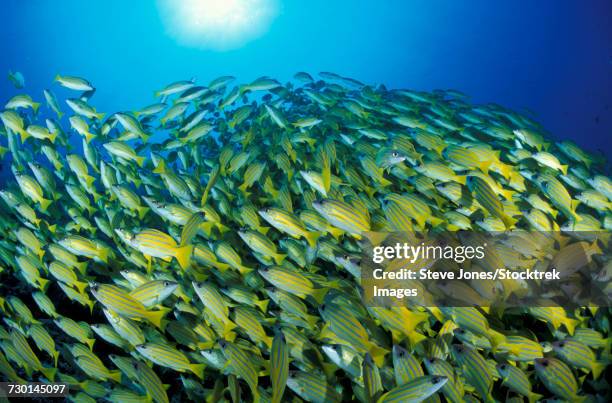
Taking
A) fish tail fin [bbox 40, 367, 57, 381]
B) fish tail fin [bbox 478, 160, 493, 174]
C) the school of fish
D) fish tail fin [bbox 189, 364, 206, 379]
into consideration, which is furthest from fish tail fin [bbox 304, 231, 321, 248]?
fish tail fin [bbox 40, 367, 57, 381]

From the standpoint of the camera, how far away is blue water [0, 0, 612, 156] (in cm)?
4228

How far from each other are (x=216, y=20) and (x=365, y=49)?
22273 millimetres

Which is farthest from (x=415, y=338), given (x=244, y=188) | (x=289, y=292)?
(x=244, y=188)

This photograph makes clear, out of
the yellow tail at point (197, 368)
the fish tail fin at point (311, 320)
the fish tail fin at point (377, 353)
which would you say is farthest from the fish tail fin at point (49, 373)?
the fish tail fin at point (377, 353)

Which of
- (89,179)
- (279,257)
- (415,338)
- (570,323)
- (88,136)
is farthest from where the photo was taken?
(88,136)

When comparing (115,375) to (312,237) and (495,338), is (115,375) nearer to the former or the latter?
(312,237)

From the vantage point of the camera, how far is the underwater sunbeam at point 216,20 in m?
49.3

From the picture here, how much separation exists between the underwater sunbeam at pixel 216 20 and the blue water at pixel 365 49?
1301mm

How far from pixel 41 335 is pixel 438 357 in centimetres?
342

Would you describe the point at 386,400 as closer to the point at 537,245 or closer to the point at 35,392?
the point at 537,245

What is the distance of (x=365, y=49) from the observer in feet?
182

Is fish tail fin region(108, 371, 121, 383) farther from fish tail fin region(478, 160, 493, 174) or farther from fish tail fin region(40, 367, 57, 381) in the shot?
Result: fish tail fin region(478, 160, 493, 174)

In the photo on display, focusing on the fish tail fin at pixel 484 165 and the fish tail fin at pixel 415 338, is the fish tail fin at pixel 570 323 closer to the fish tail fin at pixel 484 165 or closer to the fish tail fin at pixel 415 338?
the fish tail fin at pixel 415 338

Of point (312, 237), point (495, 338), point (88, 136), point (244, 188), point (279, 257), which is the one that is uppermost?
point (88, 136)
